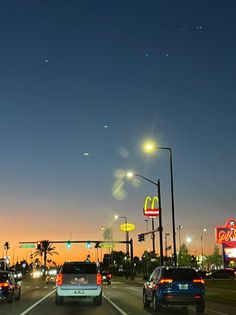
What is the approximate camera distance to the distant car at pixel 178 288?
19.6 m

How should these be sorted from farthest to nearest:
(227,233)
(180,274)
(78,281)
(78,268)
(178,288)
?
(227,233) → (78,268) → (78,281) → (180,274) → (178,288)

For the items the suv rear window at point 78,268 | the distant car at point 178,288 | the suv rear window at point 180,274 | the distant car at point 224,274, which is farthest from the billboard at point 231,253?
the suv rear window at point 180,274

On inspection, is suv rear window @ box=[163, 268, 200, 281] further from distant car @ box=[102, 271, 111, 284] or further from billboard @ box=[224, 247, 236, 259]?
billboard @ box=[224, 247, 236, 259]

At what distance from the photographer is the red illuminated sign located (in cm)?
6838

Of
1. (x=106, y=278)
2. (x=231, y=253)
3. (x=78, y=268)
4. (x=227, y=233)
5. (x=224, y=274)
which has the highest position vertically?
(x=227, y=233)

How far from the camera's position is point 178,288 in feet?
64.5

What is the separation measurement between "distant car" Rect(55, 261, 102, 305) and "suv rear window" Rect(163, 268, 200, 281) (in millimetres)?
4100

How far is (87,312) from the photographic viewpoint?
1997 cm

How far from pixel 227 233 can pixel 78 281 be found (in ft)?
162

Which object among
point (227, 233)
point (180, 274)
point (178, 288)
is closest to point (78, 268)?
point (180, 274)

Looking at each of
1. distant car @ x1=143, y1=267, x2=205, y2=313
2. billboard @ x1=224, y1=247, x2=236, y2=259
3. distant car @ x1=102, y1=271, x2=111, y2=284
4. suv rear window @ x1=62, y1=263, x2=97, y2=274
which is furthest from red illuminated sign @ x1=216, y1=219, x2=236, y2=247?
distant car @ x1=143, y1=267, x2=205, y2=313

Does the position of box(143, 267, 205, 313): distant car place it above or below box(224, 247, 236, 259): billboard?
below

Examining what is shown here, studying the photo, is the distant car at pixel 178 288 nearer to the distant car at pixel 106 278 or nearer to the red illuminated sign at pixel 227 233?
the distant car at pixel 106 278

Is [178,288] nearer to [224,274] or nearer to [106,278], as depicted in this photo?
[106,278]
